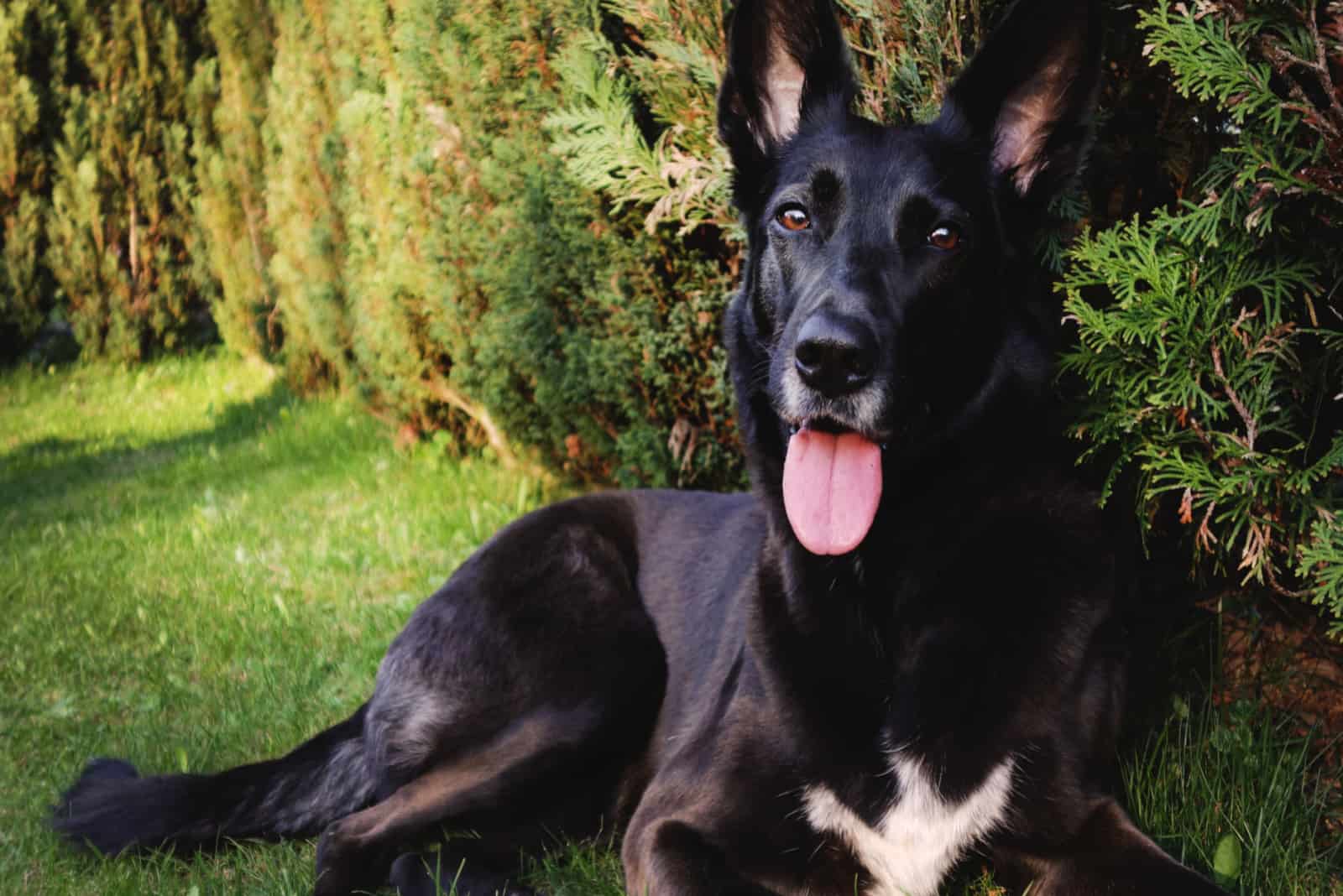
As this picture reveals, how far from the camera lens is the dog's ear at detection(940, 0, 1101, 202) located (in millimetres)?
2662

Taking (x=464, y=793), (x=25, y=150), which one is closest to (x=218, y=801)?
(x=464, y=793)

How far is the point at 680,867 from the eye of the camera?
8.54 feet

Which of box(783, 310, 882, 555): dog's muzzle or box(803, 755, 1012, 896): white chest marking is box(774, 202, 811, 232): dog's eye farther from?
box(803, 755, 1012, 896): white chest marking

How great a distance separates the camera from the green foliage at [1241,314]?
2307mm

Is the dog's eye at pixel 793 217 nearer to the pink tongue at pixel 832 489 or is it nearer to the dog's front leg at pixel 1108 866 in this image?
the pink tongue at pixel 832 489

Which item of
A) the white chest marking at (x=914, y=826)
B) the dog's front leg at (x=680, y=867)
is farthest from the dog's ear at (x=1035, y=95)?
the dog's front leg at (x=680, y=867)

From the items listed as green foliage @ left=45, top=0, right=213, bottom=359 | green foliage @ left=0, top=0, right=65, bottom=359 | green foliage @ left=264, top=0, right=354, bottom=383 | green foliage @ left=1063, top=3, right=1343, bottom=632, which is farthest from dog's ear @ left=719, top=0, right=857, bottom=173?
green foliage @ left=0, top=0, right=65, bottom=359

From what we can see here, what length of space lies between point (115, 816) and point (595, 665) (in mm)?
1258

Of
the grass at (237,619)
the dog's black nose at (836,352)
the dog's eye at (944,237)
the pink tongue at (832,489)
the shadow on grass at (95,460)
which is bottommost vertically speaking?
the shadow on grass at (95,460)

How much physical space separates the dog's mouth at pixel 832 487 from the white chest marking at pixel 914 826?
1.55 ft

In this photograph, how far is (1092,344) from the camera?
2.70 metres

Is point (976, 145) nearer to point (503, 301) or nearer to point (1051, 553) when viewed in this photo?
point (1051, 553)

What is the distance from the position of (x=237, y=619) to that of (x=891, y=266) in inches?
139

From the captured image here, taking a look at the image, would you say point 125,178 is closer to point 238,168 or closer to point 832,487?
point 238,168
